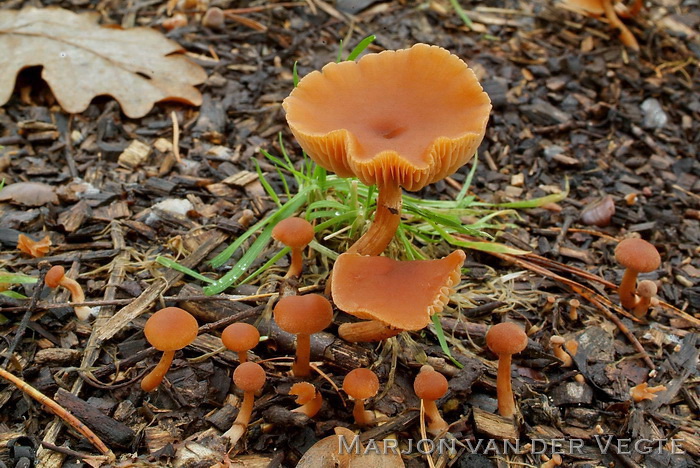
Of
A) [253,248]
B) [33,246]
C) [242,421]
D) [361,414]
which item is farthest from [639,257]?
[33,246]

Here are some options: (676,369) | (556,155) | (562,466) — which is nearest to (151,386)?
(562,466)

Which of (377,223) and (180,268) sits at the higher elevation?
(377,223)

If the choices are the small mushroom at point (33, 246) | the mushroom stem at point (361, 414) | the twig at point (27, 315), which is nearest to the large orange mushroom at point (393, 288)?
the mushroom stem at point (361, 414)

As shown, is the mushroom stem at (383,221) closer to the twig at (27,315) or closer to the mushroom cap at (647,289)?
the mushroom cap at (647,289)

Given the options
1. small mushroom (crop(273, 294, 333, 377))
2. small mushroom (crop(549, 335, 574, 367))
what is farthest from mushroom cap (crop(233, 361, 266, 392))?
small mushroom (crop(549, 335, 574, 367))

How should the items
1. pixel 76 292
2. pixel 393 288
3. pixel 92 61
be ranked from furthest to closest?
pixel 92 61, pixel 76 292, pixel 393 288

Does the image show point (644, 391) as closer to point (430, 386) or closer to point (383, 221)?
point (430, 386)

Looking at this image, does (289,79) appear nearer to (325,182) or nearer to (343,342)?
(325,182)
